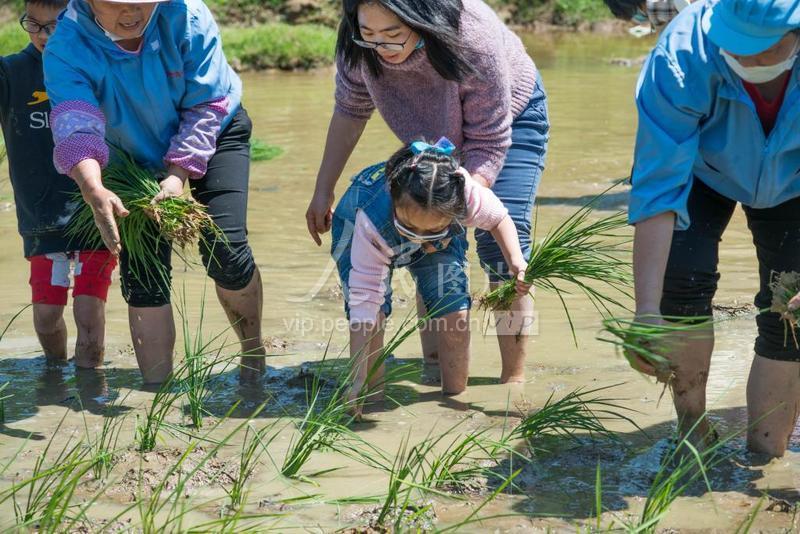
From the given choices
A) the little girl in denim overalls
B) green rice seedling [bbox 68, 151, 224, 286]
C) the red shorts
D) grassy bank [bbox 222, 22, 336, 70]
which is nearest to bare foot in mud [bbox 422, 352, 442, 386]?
the little girl in denim overalls

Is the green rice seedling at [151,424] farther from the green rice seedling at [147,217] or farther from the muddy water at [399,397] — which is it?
the green rice seedling at [147,217]

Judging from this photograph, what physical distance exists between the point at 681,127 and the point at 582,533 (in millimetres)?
1031

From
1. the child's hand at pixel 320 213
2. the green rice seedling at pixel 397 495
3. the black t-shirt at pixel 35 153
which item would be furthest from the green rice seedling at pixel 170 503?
the black t-shirt at pixel 35 153

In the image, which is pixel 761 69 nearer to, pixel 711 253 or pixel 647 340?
pixel 711 253

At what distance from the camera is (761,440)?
126 inches

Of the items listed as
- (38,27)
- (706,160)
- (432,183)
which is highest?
(38,27)

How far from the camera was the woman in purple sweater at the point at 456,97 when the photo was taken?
3.32 m

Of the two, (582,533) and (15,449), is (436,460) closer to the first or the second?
(582,533)

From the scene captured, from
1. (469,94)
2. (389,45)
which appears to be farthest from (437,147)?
(389,45)

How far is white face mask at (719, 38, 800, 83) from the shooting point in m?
2.67

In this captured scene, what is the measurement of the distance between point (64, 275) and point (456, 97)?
1682 millimetres

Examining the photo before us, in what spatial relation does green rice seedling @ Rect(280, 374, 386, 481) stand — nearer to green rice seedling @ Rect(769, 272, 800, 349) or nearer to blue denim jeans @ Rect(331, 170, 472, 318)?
blue denim jeans @ Rect(331, 170, 472, 318)

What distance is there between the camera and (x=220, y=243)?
3746 millimetres

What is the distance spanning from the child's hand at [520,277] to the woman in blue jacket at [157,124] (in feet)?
3.14
